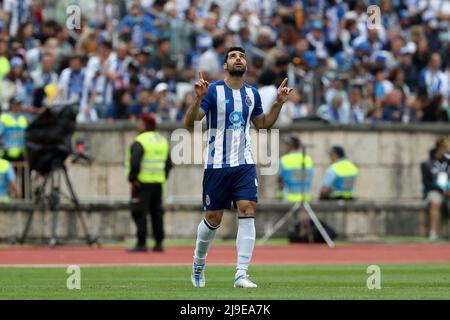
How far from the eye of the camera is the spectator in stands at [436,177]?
3184 cm

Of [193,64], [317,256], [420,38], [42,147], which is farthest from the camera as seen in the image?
[420,38]

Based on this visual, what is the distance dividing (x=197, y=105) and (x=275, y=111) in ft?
3.28

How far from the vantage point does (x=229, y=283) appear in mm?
17281

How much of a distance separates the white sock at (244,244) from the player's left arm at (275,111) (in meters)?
1.07

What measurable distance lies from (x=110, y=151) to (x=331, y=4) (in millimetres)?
7730

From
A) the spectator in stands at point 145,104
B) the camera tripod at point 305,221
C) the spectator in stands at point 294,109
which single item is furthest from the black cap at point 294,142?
the spectator in stands at point 145,104

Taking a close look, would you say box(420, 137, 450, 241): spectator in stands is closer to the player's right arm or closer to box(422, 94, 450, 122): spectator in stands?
box(422, 94, 450, 122): spectator in stands

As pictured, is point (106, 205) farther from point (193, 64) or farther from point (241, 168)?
point (241, 168)

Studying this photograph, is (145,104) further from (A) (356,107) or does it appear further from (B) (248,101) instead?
(B) (248,101)

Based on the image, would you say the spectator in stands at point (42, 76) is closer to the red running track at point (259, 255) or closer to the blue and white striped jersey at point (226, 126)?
the red running track at point (259, 255)

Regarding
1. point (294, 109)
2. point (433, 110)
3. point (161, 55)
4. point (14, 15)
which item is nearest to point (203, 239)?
point (294, 109)

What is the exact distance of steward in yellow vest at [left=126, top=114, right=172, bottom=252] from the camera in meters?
26.5

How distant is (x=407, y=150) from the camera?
1328 inches
